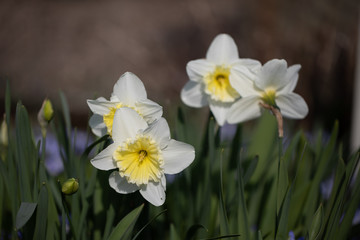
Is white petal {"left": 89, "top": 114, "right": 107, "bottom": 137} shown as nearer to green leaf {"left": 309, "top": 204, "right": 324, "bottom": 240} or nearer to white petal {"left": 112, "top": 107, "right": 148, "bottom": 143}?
white petal {"left": 112, "top": 107, "right": 148, "bottom": 143}

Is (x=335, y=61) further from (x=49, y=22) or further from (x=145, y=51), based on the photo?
(x=49, y=22)

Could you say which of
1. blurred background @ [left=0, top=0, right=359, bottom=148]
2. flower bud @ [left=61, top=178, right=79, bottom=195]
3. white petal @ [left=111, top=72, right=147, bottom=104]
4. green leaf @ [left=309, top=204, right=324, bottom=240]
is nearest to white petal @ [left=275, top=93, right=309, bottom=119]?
green leaf @ [left=309, top=204, right=324, bottom=240]

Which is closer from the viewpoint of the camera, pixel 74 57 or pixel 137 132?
pixel 137 132

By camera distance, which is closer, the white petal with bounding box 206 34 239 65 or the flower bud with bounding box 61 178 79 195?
the flower bud with bounding box 61 178 79 195

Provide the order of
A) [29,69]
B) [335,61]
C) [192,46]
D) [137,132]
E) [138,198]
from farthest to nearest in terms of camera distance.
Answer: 1. [192,46]
2. [29,69]
3. [335,61]
4. [138,198]
5. [137,132]

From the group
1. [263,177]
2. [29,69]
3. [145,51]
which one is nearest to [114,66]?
[145,51]

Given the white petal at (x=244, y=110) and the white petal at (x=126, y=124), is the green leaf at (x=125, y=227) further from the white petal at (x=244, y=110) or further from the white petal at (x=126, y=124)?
the white petal at (x=244, y=110)

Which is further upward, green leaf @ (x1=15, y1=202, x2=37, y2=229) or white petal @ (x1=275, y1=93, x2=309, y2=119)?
white petal @ (x1=275, y1=93, x2=309, y2=119)
